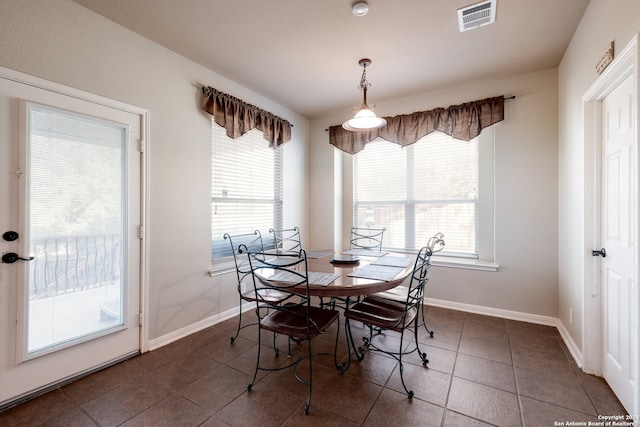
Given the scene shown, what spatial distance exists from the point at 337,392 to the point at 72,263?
2.13 m

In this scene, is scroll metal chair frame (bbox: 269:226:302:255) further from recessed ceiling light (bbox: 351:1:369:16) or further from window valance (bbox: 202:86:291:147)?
recessed ceiling light (bbox: 351:1:369:16)

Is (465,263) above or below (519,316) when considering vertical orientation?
above

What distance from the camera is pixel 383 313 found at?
2137 millimetres

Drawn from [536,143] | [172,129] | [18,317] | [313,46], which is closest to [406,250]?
[536,143]

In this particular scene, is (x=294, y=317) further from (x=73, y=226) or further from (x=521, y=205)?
(x=521, y=205)

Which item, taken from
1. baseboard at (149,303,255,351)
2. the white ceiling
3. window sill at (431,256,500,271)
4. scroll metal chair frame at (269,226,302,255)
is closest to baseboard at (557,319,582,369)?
window sill at (431,256,500,271)

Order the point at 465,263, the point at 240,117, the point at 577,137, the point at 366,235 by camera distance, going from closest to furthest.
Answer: the point at 577,137 → the point at 240,117 → the point at 465,263 → the point at 366,235

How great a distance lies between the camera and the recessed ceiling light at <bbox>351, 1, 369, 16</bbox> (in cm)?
202

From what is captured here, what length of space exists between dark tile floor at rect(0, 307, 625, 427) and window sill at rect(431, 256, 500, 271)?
89 cm

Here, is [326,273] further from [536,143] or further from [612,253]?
[536,143]

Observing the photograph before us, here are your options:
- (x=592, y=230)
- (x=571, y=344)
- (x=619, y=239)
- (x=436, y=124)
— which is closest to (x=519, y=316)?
(x=571, y=344)

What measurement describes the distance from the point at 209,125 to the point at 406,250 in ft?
9.77

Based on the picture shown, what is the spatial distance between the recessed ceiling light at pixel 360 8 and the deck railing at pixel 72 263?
8.57 feet

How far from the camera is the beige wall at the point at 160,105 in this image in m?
1.89
